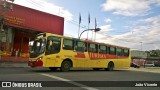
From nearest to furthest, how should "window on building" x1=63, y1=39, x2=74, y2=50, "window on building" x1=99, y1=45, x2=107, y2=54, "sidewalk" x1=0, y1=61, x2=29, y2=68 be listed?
"window on building" x1=63, y1=39, x2=74, y2=50 → "window on building" x1=99, y1=45, x2=107, y2=54 → "sidewalk" x1=0, y1=61, x2=29, y2=68

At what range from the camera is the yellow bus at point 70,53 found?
1933cm

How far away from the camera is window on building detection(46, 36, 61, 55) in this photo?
19.4 m

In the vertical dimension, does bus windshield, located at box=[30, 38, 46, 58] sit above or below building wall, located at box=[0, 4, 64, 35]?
below

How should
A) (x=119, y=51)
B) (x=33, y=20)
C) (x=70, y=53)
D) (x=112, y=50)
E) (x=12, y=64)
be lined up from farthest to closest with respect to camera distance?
(x=33, y=20), (x=12, y=64), (x=119, y=51), (x=112, y=50), (x=70, y=53)

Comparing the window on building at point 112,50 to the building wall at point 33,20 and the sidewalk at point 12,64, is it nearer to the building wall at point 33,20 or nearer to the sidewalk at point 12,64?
the sidewalk at point 12,64

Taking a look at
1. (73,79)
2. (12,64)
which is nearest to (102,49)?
(12,64)

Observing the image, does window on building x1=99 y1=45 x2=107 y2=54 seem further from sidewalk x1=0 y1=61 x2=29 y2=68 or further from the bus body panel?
sidewalk x1=0 y1=61 x2=29 y2=68

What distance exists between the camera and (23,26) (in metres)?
34.6

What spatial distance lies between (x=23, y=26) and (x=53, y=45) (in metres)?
15.9

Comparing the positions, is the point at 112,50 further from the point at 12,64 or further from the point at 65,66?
the point at 12,64

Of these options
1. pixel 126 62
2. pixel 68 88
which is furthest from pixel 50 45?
pixel 126 62

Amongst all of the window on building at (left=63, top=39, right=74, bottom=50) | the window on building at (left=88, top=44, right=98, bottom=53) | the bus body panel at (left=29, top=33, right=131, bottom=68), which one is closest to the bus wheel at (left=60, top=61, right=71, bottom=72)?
the bus body panel at (left=29, top=33, right=131, bottom=68)

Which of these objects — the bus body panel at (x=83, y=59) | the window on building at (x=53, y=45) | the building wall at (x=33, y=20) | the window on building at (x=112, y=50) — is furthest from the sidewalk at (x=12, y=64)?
the window on building at (x=53, y=45)

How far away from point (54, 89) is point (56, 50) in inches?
397
